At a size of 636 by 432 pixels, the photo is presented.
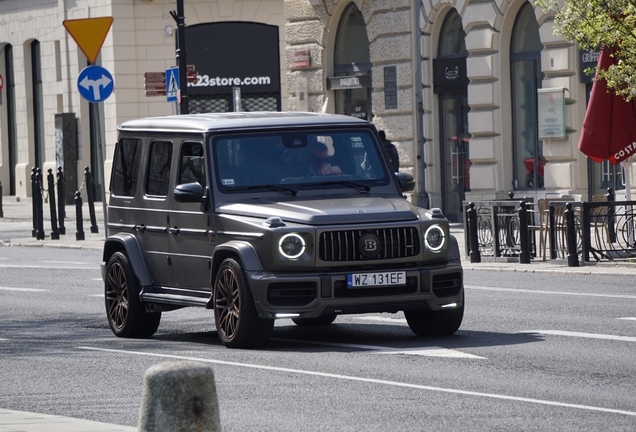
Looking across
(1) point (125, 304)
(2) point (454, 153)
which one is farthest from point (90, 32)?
(1) point (125, 304)

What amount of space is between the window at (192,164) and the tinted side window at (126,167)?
79cm

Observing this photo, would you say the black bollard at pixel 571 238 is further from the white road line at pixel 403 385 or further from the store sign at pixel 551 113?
the white road line at pixel 403 385

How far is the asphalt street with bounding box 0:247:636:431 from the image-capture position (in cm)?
843

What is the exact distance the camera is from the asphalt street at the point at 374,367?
27.7ft

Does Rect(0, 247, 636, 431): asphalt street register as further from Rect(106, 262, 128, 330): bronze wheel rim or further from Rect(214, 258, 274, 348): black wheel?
Rect(106, 262, 128, 330): bronze wheel rim

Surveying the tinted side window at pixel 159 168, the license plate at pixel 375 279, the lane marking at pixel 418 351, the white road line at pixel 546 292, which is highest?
the tinted side window at pixel 159 168

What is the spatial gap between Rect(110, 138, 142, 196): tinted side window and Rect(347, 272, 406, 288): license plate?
2.92m

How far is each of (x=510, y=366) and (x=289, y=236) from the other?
6.75ft

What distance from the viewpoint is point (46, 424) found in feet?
26.6

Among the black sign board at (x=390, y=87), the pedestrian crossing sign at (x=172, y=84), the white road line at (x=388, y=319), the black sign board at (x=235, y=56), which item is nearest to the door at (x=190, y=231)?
the white road line at (x=388, y=319)

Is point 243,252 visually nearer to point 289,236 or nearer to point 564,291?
point 289,236

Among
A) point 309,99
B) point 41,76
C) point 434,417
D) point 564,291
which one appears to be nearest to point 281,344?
point 434,417

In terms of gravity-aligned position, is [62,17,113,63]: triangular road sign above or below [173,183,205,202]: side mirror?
above

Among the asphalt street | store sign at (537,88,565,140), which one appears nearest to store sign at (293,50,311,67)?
store sign at (537,88,565,140)
